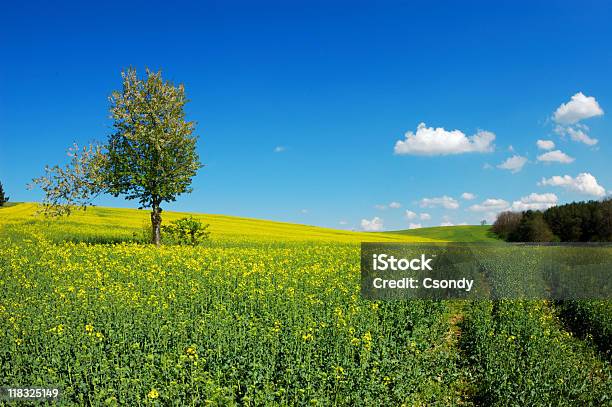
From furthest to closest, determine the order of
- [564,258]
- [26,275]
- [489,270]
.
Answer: [564,258] < [489,270] < [26,275]

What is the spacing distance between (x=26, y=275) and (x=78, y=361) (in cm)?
1203

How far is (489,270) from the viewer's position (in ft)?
83.4

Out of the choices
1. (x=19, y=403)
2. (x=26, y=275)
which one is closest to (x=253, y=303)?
(x=19, y=403)

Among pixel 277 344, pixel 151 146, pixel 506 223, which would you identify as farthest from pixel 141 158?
pixel 506 223

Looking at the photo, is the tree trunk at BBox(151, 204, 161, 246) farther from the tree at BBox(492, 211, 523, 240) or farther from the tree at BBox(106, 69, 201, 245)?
the tree at BBox(492, 211, 523, 240)

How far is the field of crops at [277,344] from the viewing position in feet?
28.2

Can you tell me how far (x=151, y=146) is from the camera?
1275 inches

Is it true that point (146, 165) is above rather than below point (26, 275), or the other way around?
above

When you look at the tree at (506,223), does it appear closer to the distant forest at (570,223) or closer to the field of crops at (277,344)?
the distant forest at (570,223)

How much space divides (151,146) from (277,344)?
2507cm

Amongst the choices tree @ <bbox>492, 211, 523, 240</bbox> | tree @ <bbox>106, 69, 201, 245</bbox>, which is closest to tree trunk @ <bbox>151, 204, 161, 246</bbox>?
tree @ <bbox>106, 69, 201, 245</bbox>

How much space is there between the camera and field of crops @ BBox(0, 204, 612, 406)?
28.2ft

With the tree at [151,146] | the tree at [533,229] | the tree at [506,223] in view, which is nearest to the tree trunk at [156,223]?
the tree at [151,146]

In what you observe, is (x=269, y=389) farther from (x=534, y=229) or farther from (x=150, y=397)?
(x=534, y=229)
